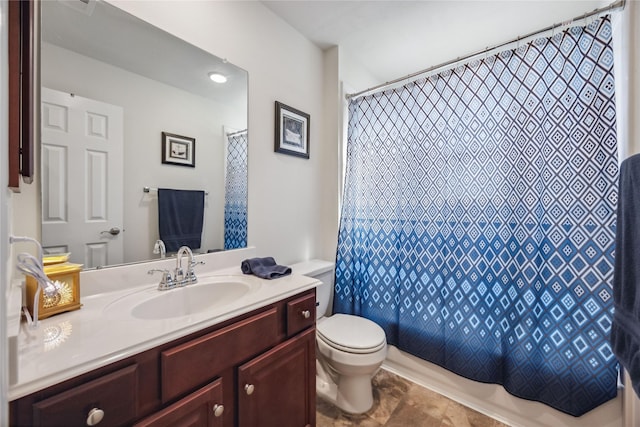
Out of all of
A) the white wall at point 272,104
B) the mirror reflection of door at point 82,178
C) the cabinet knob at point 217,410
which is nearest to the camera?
the cabinet knob at point 217,410

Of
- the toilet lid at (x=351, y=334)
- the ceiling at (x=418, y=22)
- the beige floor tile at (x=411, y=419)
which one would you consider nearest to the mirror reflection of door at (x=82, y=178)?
the toilet lid at (x=351, y=334)

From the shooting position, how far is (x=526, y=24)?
1.76 m

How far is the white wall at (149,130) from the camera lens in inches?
39.9

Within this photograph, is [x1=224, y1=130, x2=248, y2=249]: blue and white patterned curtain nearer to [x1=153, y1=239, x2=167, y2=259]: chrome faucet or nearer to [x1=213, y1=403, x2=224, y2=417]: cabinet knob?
[x1=153, y1=239, x2=167, y2=259]: chrome faucet

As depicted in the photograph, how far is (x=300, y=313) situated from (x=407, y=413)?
98 cm

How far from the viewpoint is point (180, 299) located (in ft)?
3.64

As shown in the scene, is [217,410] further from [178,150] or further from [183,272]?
[178,150]

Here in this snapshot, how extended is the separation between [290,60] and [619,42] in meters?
1.69

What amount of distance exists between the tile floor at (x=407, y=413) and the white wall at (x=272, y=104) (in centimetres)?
94

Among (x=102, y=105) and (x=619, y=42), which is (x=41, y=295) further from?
(x=619, y=42)

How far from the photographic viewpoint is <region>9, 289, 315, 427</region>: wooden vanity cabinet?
0.60 meters

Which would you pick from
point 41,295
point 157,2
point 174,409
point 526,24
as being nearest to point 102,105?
point 157,2

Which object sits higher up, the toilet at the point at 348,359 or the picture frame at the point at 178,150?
the picture frame at the point at 178,150

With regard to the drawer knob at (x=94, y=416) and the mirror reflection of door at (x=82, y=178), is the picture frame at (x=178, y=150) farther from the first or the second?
the drawer knob at (x=94, y=416)
